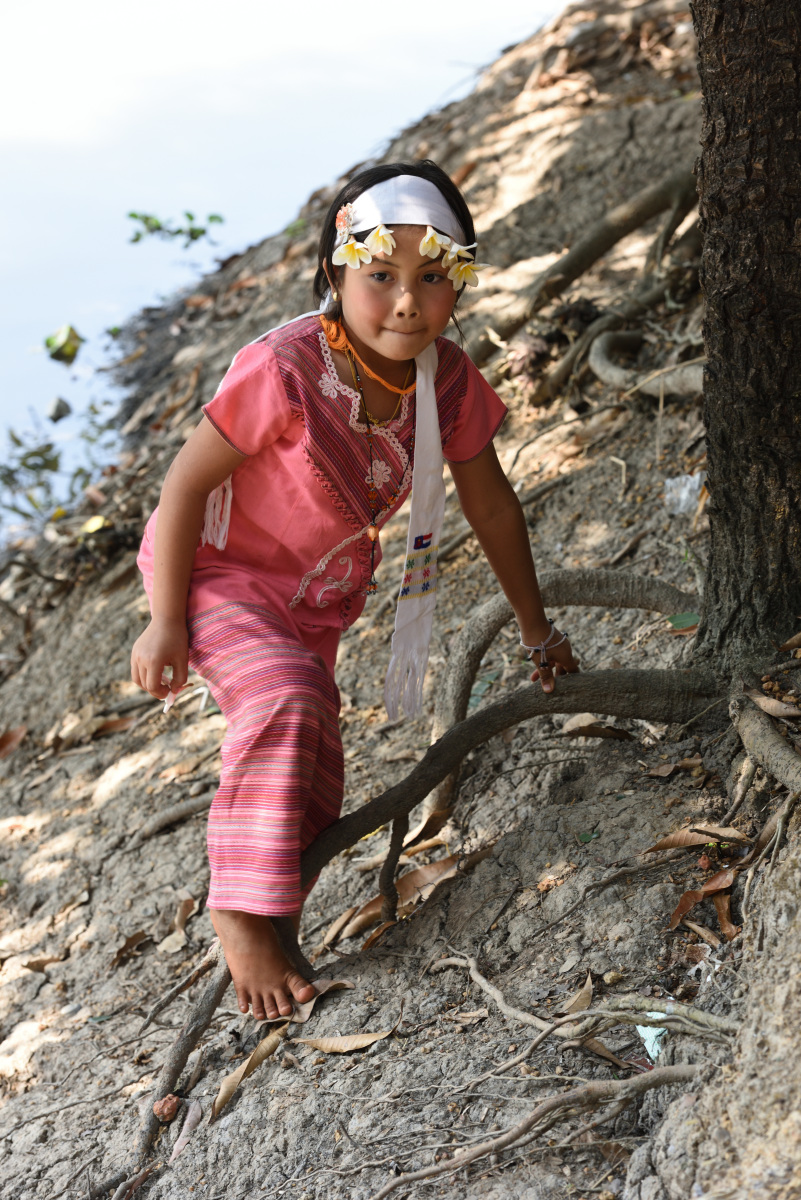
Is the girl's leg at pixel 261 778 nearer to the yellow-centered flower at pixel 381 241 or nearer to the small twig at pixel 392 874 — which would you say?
the small twig at pixel 392 874

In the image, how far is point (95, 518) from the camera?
4.88 meters

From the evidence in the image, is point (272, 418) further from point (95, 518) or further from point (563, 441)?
point (95, 518)

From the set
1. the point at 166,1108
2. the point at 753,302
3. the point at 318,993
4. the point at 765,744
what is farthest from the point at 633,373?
the point at 166,1108

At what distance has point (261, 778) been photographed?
76.4 inches

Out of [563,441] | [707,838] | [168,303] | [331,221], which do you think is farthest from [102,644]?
[168,303]

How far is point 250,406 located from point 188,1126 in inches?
55.3

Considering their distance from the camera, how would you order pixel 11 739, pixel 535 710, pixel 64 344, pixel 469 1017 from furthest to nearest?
pixel 64 344
pixel 11 739
pixel 535 710
pixel 469 1017

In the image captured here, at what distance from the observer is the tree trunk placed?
176 cm

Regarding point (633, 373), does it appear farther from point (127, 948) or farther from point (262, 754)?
point (127, 948)

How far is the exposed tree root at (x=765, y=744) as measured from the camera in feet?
5.59

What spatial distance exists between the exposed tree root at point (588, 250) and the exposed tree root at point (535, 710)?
2499 mm

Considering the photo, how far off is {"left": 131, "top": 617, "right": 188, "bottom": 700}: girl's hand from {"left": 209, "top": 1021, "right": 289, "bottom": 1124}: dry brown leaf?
73 centimetres

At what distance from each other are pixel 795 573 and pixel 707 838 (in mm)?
570

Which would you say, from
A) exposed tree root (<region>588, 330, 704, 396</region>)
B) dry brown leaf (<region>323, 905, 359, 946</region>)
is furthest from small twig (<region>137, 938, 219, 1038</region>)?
exposed tree root (<region>588, 330, 704, 396</region>)
